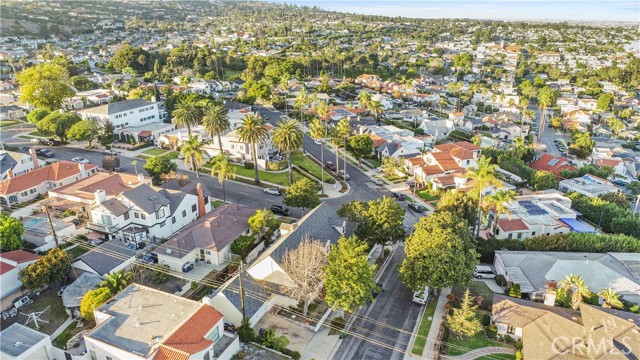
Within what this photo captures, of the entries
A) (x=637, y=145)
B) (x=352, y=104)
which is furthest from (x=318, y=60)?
(x=637, y=145)

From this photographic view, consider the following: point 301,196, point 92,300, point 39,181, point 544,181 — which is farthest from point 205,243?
point 544,181

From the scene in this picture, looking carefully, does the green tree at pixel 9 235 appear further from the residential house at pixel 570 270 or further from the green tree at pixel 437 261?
the residential house at pixel 570 270

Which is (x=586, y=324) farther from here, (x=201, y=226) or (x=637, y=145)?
(x=637, y=145)

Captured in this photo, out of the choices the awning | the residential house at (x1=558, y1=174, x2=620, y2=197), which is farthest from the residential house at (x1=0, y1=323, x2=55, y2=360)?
the residential house at (x1=558, y1=174, x2=620, y2=197)

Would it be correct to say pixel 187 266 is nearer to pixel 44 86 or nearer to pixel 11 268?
pixel 11 268

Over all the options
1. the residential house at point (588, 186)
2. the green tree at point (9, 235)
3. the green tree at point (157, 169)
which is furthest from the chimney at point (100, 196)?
the residential house at point (588, 186)
